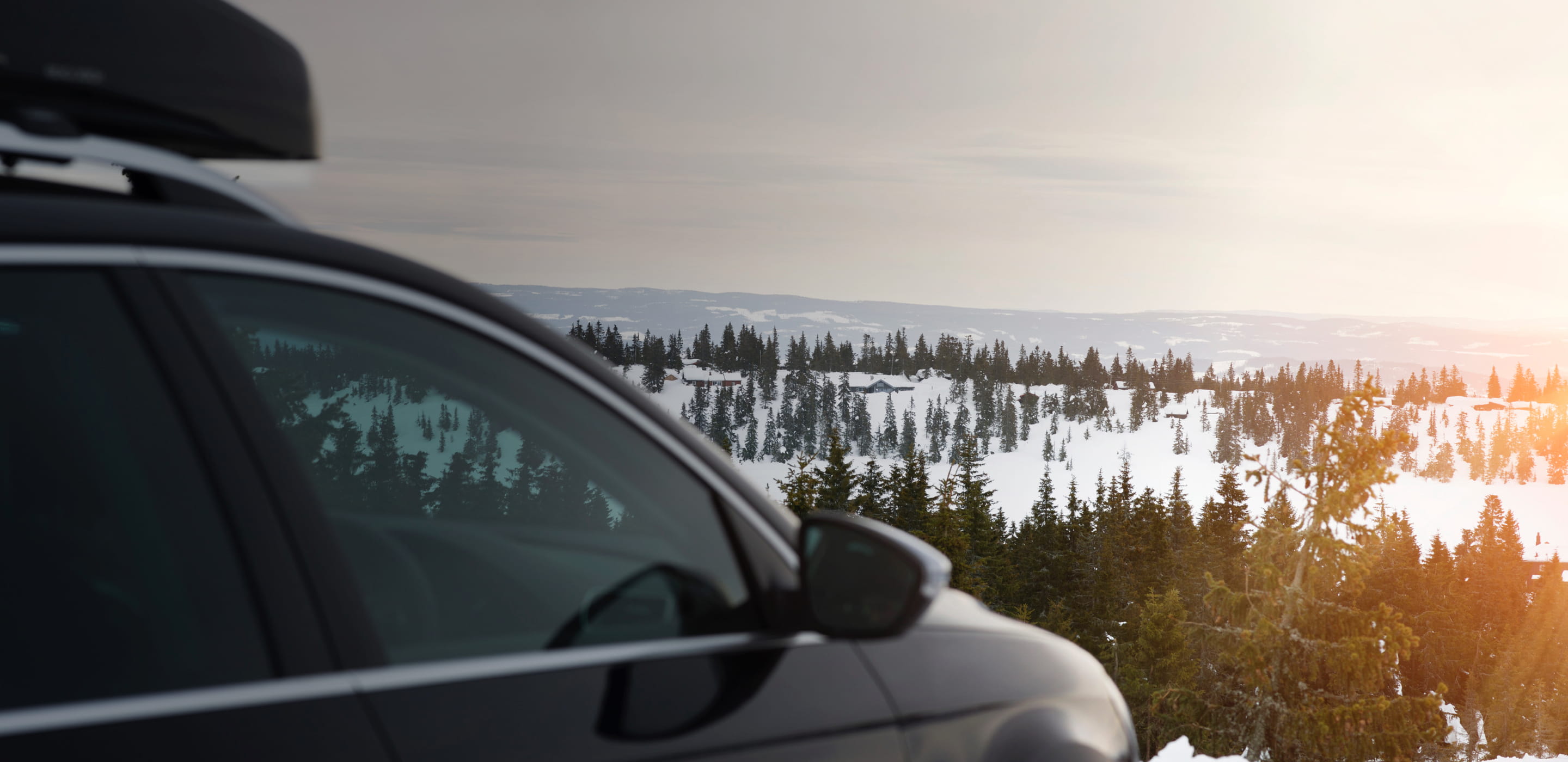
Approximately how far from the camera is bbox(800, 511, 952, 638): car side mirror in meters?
1.93

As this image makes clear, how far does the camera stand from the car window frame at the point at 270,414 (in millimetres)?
1396

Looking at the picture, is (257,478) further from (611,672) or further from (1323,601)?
(1323,601)

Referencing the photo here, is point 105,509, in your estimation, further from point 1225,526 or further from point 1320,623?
point 1225,526

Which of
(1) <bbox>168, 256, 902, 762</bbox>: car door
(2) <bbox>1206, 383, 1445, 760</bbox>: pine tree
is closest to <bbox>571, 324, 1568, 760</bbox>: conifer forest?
(2) <bbox>1206, 383, 1445, 760</bbox>: pine tree

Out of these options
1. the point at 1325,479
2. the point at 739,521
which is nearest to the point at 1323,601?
the point at 1325,479

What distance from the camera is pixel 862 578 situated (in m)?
1.96

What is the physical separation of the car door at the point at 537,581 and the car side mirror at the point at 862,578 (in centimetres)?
7

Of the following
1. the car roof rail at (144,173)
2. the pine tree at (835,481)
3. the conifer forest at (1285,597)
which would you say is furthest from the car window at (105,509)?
the pine tree at (835,481)

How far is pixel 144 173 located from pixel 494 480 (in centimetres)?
118

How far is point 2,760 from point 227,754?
227mm

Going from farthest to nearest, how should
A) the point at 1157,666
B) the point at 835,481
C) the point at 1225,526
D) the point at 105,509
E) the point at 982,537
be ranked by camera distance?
the point at 1225,526 → the point at 982,537 → the point at 1157,666 → the point at 835,481 → the point at 105,509

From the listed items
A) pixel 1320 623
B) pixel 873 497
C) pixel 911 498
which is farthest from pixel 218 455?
pixel 873 497

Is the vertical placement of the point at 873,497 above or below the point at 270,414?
below

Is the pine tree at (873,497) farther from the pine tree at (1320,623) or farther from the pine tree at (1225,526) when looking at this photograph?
the pine tree at (1225,526)
